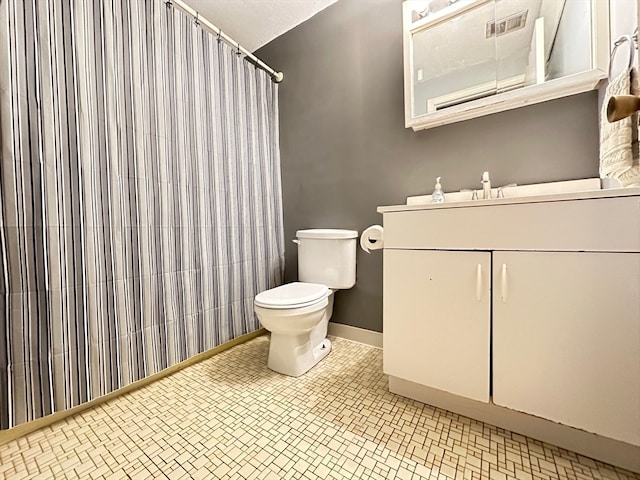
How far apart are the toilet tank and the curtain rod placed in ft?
4.11

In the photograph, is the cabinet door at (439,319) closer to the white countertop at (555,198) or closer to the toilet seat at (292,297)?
the white countertop at (555,198)

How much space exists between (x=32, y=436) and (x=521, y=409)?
1.75m

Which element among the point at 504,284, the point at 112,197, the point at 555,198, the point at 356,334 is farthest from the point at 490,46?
the point at 112,197

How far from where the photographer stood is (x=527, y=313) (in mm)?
843

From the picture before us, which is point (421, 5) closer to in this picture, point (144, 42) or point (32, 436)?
point (144, 42)

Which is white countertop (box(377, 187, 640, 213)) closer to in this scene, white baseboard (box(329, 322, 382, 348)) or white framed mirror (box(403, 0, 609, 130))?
white framed mirror (box(403, 0, 609, 130))

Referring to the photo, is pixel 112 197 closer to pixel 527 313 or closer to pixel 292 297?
pixel 292 297

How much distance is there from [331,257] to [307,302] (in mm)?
436

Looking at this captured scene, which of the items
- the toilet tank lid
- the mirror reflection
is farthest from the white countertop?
the mirror reflection

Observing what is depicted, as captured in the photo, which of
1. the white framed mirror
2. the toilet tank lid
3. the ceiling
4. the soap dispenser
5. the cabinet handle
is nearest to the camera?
the cabinet handle

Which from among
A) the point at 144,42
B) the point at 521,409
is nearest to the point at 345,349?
the point at 521,409

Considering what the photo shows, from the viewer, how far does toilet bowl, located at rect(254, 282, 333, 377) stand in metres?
1.22

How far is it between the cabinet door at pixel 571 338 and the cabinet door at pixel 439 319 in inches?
2.0

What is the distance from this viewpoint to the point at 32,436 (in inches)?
37.7
